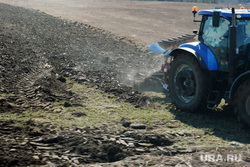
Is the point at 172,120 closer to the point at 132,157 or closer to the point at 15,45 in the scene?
the point at 132,157

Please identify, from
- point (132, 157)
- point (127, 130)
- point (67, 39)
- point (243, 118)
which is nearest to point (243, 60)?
point (243, 118)

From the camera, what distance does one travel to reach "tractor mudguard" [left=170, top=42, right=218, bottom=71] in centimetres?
686

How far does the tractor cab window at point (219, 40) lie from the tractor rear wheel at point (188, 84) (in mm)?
400

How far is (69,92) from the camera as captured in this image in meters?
8.33

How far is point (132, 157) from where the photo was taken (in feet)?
16.3

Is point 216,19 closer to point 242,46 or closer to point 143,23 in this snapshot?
point 242,46

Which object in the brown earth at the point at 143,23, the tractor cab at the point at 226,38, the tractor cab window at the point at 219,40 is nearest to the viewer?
the tractor cab at the point at 226,38

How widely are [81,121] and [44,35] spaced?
955 centimetres

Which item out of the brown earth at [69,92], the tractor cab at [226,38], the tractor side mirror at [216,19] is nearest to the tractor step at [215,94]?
the tractor cab at [226,38]

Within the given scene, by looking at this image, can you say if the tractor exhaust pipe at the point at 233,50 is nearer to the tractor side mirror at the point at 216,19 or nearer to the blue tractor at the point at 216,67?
the blue tractor at the point at 216,67

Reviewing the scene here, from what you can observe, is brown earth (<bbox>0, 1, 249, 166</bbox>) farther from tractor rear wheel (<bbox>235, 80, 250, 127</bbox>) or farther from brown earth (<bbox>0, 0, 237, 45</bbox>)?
brown earth (<bbox>0, 0, 237, 45</bbox>)

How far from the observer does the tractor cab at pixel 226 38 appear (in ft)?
21.4

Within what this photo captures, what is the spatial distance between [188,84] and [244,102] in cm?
146

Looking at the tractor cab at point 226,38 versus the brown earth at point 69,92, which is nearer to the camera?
the brown earth at point 69,92
